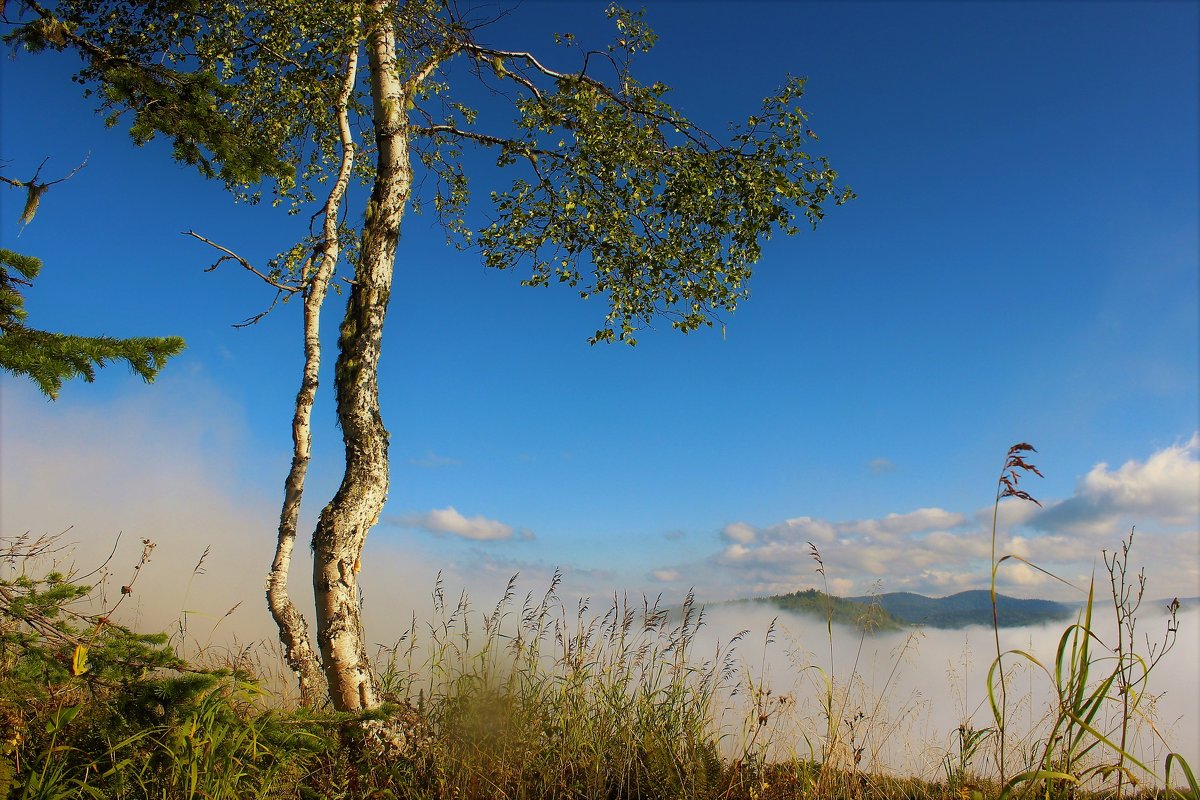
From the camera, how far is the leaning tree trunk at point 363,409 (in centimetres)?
620

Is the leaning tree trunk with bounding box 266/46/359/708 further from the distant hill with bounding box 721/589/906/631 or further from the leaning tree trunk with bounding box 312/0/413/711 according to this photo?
the distant hill with bounding box 721/589/906/631

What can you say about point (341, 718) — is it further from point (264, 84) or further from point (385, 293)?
point (264, 84)

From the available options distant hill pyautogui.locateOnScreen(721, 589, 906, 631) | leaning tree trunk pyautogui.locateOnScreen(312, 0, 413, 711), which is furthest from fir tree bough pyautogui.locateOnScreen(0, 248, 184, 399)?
distant hill pyautogui.locateOnScreen(721, 589, 906, 631)

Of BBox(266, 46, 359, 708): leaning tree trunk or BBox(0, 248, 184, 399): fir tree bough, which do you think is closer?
BBox(0, 248, 184, 399): fir tree bough

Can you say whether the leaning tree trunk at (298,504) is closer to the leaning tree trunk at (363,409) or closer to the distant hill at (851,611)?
the leaning tree trunk at (363,409)

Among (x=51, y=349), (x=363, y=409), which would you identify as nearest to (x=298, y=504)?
(x=363, y=409)

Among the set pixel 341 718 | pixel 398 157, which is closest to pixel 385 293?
pixel 398 157

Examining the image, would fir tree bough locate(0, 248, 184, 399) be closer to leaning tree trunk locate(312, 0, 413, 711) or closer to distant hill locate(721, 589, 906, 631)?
leaning tree trunk locate(312, 0, 413, 711)

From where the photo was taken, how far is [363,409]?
22.0ft

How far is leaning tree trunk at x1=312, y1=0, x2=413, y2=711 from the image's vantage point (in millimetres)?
6195

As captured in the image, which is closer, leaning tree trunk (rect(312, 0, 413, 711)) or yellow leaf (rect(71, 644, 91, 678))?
yellow leaf (rect(71, 644, 91, 678))

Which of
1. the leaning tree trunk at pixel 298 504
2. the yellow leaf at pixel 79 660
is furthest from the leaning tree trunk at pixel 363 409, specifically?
the yellow leaf at pixel 79 660

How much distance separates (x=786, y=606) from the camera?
19.6 ft

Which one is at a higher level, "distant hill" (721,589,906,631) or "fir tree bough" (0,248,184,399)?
"fir tree bough" (0,248,184,399)
